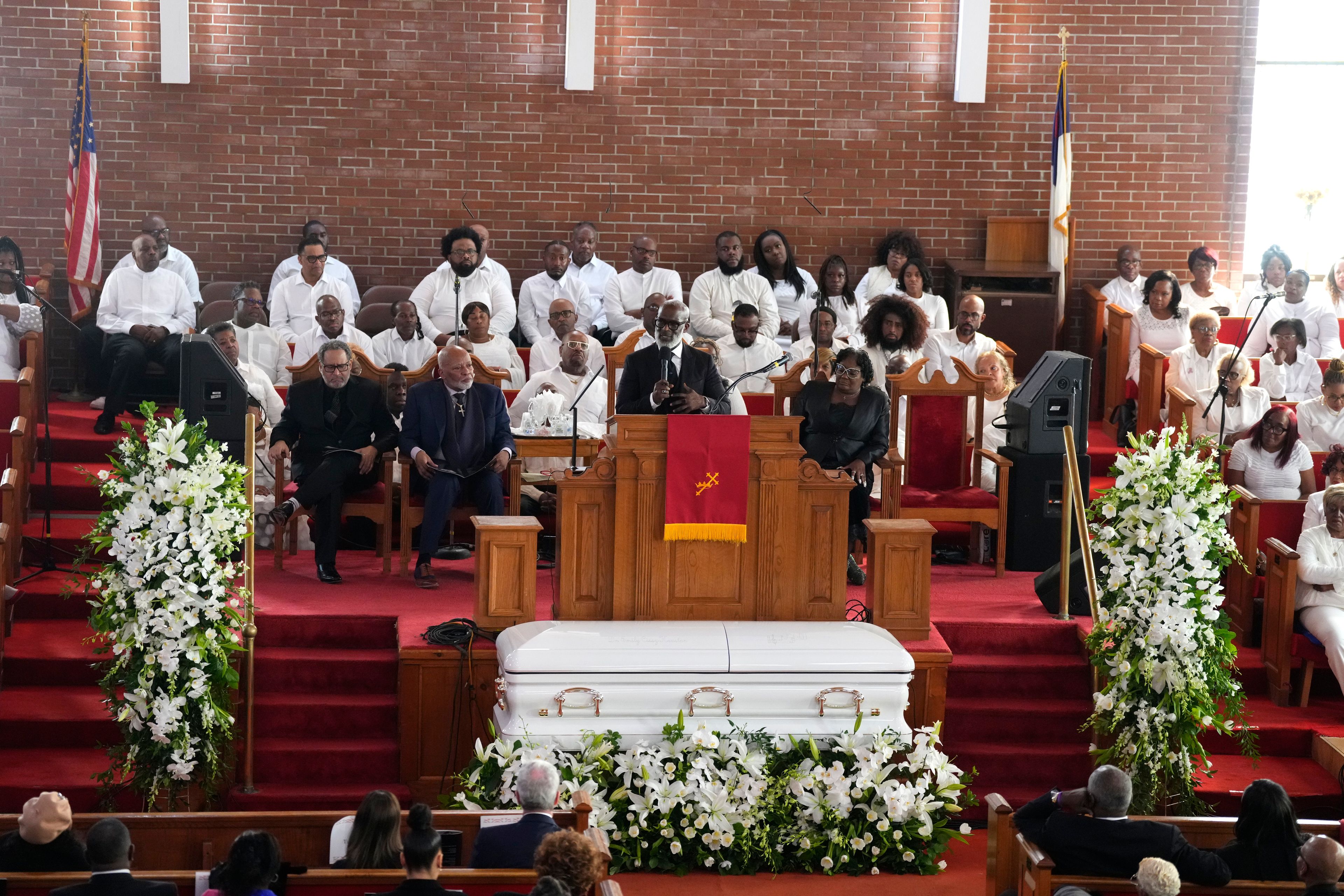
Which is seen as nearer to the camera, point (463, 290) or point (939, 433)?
point (939, 433)

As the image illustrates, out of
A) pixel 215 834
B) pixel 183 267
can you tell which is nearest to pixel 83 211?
pixel 183 267

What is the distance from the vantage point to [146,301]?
38.0ft

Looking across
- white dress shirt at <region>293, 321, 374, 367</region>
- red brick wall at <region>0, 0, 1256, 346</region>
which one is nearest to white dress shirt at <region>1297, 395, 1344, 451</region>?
red brick wall at <region>0, 0, 1256, 346</region>

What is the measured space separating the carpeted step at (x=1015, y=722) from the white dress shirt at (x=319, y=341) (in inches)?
171

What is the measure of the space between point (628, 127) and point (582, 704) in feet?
22.9

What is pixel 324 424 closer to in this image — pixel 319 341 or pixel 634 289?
pixel 319 341

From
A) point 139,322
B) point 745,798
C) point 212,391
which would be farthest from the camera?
point 139,322

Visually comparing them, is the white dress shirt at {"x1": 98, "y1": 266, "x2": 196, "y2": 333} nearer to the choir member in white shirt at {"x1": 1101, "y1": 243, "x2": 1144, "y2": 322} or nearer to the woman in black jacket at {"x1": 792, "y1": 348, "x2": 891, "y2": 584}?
the woman in black jacket at {"x1": 792, "y1": 348, "x2": 891, "y2": 584}

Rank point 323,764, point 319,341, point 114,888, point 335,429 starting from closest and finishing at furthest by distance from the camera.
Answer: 1. point 114,888
2. point 323,764
3. point 335,429
4. point 319,341

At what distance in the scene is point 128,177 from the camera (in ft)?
41.6

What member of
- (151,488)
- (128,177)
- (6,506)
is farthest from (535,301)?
(151,488)

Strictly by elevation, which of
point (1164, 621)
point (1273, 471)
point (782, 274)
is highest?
point (782, 274)

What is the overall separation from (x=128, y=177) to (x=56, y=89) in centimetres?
79

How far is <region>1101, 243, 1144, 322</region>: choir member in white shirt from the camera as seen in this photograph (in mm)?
12562
